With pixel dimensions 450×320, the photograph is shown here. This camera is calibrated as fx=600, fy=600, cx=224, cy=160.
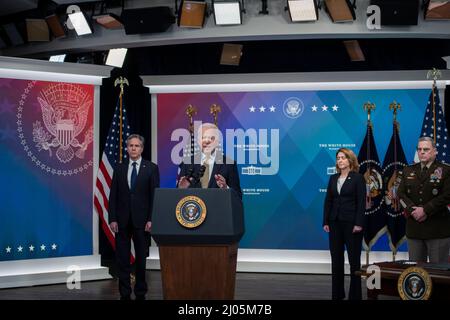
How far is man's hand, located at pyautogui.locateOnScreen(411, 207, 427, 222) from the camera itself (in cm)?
485

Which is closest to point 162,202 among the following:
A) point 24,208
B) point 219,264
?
point 219,264

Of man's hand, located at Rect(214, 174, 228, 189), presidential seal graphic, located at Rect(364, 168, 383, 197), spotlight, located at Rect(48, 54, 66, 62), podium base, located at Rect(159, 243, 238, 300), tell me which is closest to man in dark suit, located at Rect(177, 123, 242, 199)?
man's hand, located at Rect(214, 174, 228, 189)

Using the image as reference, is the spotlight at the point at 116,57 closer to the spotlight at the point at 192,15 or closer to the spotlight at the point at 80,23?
the spotlight at the point at 80,23

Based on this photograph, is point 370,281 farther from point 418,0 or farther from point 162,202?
point 418,0

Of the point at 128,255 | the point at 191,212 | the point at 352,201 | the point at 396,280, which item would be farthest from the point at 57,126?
the point at 396,280

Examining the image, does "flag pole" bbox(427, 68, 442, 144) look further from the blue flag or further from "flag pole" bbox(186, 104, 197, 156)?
"flag pole" bbox(186, 104, 197, 156)

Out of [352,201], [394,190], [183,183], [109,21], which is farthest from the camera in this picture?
[109,21]

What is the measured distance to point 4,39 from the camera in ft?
27.4

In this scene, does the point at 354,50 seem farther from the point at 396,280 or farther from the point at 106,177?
the point at 396,280

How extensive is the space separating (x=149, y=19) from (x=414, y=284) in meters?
4.72

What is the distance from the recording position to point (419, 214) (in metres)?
4.86

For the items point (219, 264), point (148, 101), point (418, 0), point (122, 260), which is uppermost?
point (418, 0)

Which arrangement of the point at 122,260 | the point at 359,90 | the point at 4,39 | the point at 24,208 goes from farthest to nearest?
1. the point at 4,39
2. the point at 359,90
3. the point at 24,208
4. the point at 122,260
